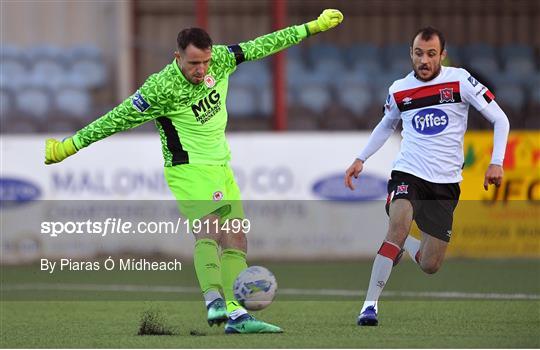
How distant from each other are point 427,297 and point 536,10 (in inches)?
419

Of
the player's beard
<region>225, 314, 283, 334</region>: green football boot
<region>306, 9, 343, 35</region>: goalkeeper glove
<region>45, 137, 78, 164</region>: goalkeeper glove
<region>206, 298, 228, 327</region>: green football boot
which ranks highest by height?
<region>306, 9, 343, 35</region>: goalkeeper glove

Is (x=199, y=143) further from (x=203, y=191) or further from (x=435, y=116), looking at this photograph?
(x=435, y=116)

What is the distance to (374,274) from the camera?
9461mm

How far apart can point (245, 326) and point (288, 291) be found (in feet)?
12.8

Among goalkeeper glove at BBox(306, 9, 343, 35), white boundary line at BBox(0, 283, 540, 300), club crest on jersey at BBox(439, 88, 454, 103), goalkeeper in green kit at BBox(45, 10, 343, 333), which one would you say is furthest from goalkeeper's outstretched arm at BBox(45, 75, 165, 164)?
white boundary line at BBox(0, 283, 540, 300)

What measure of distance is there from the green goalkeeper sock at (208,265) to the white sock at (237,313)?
0.26 m

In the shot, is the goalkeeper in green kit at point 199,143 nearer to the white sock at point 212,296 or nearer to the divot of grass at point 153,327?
the white sock at point 212,296

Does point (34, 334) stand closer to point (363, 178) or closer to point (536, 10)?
point (363, 178)

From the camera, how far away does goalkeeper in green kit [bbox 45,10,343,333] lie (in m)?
8.93

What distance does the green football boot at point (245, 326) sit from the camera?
897cm

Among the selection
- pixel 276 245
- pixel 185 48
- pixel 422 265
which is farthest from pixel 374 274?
pixel 276 245

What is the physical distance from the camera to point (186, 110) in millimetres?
9078
